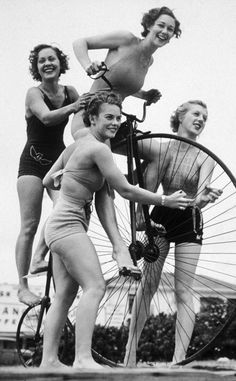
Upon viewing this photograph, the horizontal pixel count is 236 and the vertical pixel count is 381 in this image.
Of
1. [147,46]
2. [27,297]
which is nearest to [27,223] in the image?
[27,297]

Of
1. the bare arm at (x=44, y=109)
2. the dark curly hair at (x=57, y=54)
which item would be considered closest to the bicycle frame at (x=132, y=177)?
the bare arm at (x=44, y=109)

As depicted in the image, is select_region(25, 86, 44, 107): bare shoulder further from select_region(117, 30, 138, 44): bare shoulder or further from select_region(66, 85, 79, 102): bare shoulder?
select_region(117, 30, 138, 44): bare shoulder

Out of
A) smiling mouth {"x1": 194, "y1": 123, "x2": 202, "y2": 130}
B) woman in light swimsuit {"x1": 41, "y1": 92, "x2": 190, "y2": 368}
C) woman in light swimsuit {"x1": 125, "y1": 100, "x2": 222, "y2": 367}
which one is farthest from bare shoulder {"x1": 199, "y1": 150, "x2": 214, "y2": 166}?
woman in light swimsuit {"x1": 41, "y1": 92, "x2": 190, "y2": 368}

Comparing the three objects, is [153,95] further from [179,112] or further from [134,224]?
[134,224]

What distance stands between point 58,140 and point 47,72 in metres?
0.47

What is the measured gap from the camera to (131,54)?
536 cm

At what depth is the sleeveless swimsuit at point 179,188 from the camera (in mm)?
5230

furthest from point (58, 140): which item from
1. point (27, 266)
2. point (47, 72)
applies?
point (27, 266)

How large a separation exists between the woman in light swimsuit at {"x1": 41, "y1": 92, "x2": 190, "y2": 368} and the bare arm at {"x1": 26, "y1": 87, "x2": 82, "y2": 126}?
24.6 inches

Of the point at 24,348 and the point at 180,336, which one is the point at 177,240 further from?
the point at 24,348

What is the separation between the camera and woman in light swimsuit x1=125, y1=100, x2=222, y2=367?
5.17 m

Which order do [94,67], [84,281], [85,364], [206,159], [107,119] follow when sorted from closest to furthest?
1. [85,364]
2. [84,281]
3. [107,119]
4. [94,67]
5. [206,159]

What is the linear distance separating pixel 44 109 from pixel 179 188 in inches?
41.6

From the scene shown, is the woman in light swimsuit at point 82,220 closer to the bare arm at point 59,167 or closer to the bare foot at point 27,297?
the bare arm at point 59,167
